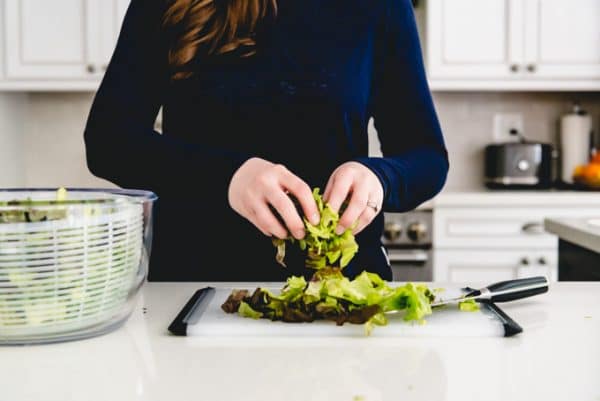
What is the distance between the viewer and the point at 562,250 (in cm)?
202

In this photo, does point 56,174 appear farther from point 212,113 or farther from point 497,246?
point 212,113

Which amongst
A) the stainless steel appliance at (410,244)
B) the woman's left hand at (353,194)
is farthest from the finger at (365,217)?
the stainless steel appliance at (410,244)

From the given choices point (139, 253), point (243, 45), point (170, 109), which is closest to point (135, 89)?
point (170, 109)

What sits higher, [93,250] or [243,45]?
[243,45]

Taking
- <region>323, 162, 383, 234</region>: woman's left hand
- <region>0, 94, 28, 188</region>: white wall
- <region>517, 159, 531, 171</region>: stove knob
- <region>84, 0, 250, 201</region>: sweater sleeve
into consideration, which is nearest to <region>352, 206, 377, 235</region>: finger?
<region>323, 162, 383, 234</region>: woman's left hand

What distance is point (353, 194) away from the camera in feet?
3.21

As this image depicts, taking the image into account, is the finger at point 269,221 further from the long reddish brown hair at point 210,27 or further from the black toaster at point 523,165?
the black toaster at point 523,165

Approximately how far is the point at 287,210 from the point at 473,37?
7.36 feet

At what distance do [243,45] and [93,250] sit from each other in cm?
59

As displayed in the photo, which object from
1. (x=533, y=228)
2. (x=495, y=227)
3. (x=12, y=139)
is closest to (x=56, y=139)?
(x=12, y=139)

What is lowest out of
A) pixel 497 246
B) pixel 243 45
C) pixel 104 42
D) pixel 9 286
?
pixel 497 246

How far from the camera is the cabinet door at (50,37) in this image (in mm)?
2922

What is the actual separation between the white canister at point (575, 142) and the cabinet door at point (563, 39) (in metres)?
0.25

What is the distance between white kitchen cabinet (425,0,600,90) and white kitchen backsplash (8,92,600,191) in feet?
1.09
